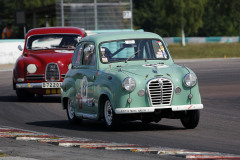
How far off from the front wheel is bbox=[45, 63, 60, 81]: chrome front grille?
21.5ft

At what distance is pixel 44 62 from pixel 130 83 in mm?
7404

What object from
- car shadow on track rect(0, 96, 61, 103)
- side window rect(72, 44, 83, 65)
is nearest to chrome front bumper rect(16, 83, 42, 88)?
car shadow on track rect(0, 96, 61, 103)

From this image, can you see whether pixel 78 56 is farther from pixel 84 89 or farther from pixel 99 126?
pixel 99 126

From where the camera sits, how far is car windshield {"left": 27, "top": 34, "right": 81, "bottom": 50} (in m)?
18.8

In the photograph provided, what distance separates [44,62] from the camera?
1786cm

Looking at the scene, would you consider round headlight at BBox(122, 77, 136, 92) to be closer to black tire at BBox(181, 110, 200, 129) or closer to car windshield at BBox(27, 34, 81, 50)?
black tire at BBox(181, 110, 200, 129)

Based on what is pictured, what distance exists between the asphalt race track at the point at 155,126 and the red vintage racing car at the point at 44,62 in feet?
1.33

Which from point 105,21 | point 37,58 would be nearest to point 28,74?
point 37,58

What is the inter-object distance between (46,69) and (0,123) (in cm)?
456

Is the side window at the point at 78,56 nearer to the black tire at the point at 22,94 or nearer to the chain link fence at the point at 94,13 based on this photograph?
the black tire at the point at 22,94

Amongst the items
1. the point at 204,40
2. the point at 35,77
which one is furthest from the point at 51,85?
the point at 204,40

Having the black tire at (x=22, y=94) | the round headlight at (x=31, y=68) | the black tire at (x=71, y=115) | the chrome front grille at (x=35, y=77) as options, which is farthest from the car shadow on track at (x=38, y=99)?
the black tire at (x=71, y=115)

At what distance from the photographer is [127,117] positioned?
36.2 feet

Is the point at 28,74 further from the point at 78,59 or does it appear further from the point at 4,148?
the point at 4,148
